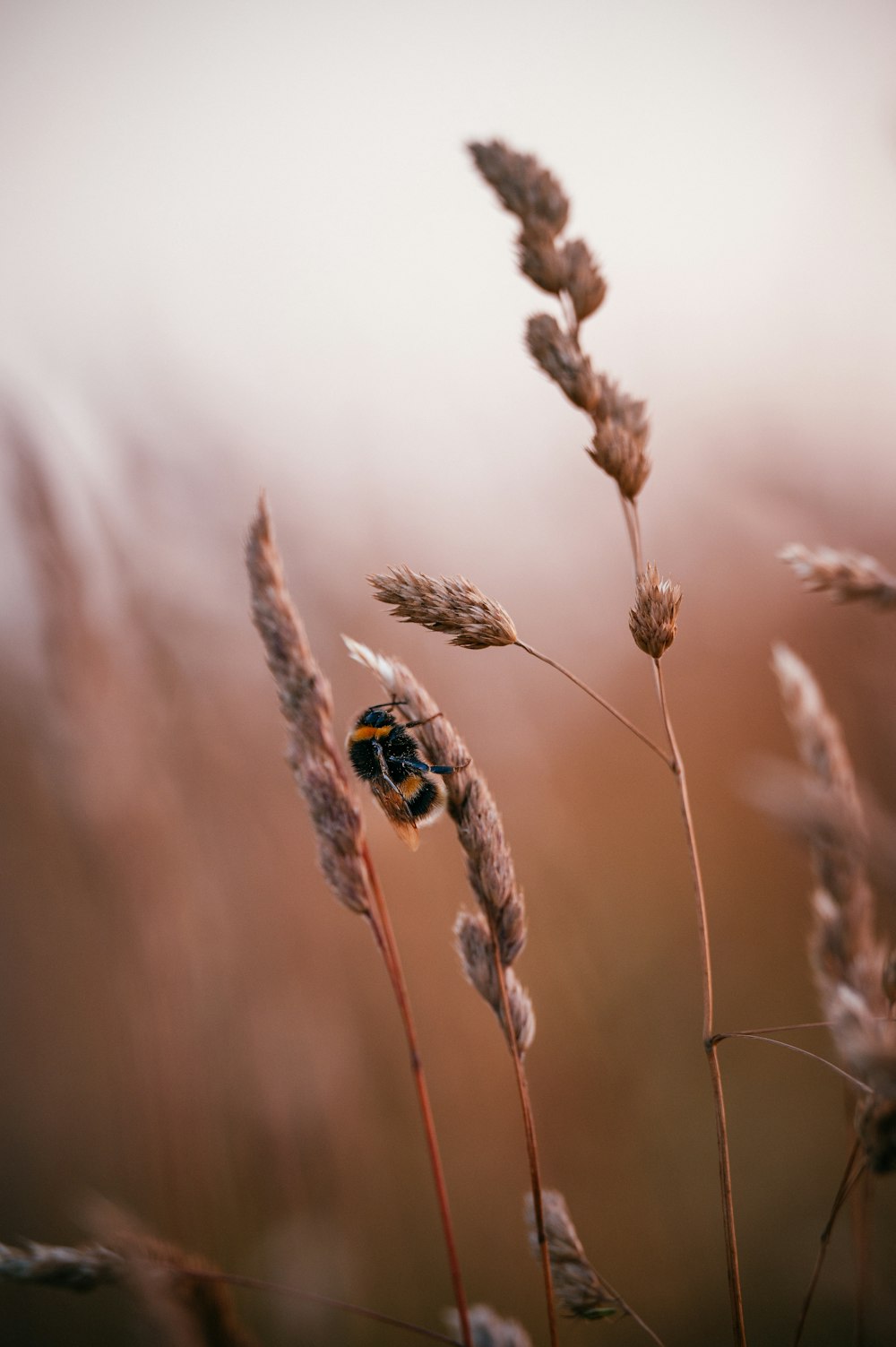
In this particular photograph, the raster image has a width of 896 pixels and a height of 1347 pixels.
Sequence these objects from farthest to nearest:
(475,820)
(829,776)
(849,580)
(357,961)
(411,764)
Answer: (357,961)
(411,764)
(829,776)
(475,820)
(849,580)

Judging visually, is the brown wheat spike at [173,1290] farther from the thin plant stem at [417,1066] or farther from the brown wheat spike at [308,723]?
the brown wheat spike at [308,723]

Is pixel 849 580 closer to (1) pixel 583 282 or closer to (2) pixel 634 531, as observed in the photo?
(2) pixel 634 531

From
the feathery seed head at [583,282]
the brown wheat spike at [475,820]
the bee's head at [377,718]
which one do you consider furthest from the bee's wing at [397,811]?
the feathery seed head at [583,282]

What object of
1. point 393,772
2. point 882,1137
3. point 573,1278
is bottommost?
point 573,1278

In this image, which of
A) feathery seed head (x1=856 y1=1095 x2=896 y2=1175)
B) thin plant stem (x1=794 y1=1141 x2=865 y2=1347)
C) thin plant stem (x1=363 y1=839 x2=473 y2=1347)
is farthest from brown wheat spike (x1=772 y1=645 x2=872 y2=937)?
thin plant stem (x1=363 y1=839 x2=473 y2=1347)

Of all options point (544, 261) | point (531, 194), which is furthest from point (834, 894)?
point (531, 194)

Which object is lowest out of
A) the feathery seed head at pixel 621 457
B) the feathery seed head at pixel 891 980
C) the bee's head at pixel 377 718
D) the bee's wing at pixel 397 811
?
the feathery seed head at pixel 891 980
